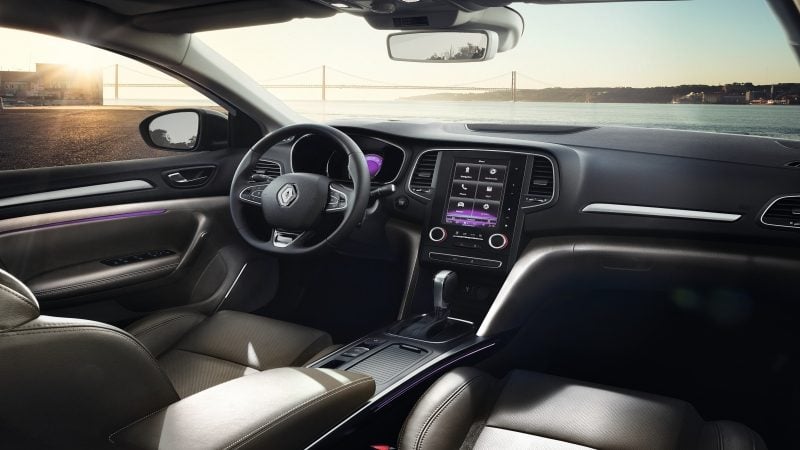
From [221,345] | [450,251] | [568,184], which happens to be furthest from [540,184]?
[221,345]

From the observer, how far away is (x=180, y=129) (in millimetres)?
3410

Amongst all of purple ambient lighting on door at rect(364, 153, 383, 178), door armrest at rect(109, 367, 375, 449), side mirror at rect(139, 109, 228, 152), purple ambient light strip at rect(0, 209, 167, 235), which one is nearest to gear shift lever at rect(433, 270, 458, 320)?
purple ambient lighting on door at rect(364, 153, 383, 178)

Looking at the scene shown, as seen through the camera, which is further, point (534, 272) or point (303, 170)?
point (303, 170)

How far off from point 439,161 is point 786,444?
1692 millimetres

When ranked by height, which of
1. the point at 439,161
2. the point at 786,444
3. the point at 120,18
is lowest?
the point at 786,444

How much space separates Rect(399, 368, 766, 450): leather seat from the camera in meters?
1.90

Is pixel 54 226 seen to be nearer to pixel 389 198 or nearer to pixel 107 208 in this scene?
pixel 107 208

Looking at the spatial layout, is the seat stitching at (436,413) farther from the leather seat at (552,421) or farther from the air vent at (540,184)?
the air vent at (540,184)

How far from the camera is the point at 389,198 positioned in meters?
3.17

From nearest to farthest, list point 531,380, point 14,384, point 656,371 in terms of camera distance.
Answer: point 14,384, point 531,380, point 656,371

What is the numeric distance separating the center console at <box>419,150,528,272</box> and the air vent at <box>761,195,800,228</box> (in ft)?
2.85

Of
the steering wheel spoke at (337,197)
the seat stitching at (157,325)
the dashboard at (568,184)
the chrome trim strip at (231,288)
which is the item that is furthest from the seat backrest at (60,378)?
the chrome trim strip at (231,288)

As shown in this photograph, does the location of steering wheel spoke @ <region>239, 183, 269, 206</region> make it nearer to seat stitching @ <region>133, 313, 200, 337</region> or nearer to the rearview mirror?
seat stitching @ <region>133, 313, 200, 337</region>

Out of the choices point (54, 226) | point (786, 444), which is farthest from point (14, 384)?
point (786, 444)
